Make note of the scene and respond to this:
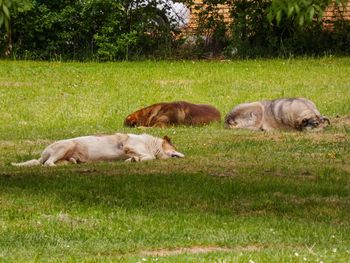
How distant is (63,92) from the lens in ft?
75.9

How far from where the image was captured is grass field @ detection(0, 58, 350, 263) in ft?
28.3

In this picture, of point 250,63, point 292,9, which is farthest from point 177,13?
point 292,9

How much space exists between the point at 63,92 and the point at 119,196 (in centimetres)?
1221

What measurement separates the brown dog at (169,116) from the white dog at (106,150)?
3827mm

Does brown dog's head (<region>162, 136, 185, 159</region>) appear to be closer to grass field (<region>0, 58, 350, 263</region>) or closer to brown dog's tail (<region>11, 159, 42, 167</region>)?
grass field (<region>0, 58, 350, 263</region>)

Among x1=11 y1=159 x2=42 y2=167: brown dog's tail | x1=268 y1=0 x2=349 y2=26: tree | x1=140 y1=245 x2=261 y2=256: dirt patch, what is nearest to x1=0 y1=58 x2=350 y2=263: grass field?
x1=140 y1=245 x2=261 y2=256: dirt patch

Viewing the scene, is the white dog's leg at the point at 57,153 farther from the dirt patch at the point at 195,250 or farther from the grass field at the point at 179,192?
the dirt patch at the point at 195,250

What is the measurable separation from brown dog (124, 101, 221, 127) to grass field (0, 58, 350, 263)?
317mm

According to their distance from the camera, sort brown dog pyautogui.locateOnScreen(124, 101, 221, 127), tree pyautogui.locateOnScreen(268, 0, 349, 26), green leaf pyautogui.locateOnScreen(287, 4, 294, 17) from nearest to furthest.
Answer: green leaf pyautogui.locateOnScreen(287, 4, 294, 17) → tree pyautogui.locateOnScreen(268, 0, 349, 26) → brown dog pyautogui.locateOnScreen(124, 101, 221, 127)

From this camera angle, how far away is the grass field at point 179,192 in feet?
28.3

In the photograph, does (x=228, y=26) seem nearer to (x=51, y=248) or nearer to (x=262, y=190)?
(x=262, y=190)

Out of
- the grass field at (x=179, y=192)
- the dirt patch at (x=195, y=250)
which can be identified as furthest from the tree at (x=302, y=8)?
the dirt patch at (x=195, y=250)

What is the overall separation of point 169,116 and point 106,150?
14.5ft

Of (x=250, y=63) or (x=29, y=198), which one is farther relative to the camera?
(x=250, y=63)
